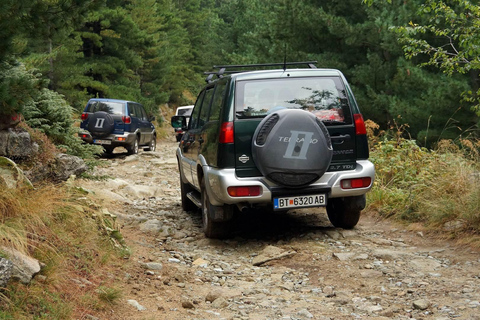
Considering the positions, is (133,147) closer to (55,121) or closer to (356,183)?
(55,121)

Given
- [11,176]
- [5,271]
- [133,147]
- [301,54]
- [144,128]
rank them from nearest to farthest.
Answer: [5,271]
[11,176]
[133,147]
[144,128]
[301,54]

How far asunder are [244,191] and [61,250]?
2.20 m

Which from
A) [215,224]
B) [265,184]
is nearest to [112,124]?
[215,224]

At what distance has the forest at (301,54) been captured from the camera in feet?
20.9

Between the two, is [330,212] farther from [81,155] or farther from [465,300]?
[81,155]

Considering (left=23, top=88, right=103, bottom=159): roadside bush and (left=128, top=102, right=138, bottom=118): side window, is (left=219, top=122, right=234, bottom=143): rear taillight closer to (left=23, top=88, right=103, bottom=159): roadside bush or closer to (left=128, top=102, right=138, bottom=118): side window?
(left=23, top=88, right=103, bottom=159): roadside bush

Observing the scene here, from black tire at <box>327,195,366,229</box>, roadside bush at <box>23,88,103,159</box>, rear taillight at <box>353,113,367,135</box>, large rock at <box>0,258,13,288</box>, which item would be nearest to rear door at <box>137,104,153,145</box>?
roadside bush at <box>23,88,103,159</box>

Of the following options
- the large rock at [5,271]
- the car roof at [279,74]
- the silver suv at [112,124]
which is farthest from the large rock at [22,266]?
the silver suv at [112,124]

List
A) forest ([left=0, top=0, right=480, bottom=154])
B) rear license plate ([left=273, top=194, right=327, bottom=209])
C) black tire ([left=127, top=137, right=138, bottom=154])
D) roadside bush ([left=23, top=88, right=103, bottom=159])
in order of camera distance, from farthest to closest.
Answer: black tire ([left=127, top=137, right=138, bottom=154]) → roadside bush ([left=23, top=88, right=103, bottom=159]) → rear license plate ([left=273, top=194, right=327, bottom=209]) → forest ([left=0, top=0, right=480, bottom=154])

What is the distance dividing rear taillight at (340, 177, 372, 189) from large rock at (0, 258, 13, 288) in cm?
402

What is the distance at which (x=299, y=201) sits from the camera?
677 centimetres

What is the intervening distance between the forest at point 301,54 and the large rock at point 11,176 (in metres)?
0.59

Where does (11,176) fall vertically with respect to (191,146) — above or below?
above

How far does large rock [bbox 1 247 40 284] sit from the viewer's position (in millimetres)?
4262
